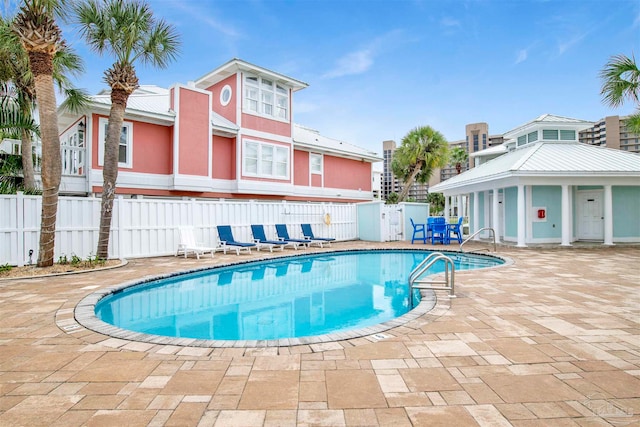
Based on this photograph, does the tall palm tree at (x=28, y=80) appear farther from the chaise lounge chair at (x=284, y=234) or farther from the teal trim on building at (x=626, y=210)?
the teal trim on building at (x=626, y=210)

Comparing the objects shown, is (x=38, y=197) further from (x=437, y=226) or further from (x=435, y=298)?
(x=437, y=226)

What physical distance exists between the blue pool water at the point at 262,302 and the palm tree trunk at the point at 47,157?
313 centimetres

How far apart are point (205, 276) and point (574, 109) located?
1288 inches

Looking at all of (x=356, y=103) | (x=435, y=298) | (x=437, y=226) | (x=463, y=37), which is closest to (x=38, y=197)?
(x=435, y=298)

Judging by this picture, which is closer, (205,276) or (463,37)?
(205,276)

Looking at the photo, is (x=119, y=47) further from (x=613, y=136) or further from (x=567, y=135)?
(x=613, y=136)

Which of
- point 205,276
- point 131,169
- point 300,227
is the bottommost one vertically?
point 205,276

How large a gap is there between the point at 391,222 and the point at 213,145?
9053 millimetres

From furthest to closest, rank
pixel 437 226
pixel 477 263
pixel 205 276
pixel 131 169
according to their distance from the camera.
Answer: pixel 437 226
pixel 131 169
pixel 477 263
pixel 205 276

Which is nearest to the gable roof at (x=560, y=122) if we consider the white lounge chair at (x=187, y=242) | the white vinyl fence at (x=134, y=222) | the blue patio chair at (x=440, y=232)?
the blue patio chair at (x=440, y=232)

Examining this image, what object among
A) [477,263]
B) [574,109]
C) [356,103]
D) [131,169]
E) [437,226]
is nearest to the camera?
[477,263]

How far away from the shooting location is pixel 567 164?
14062 millimetres

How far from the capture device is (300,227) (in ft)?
52.1

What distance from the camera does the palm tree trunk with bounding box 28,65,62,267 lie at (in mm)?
8219
